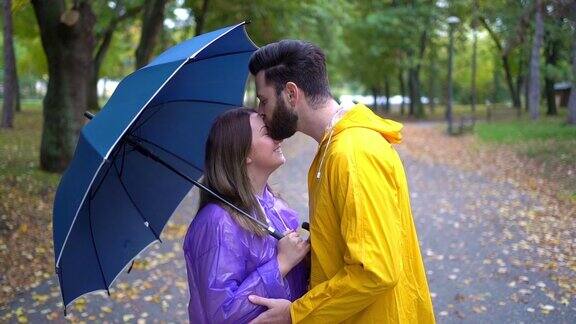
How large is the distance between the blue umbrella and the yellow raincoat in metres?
0.77

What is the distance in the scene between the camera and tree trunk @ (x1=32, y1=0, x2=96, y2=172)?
10.2 metres

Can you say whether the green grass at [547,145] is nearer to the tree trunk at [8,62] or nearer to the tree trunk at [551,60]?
the tree trunk at [551,60]

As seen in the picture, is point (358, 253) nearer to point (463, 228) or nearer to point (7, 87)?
point (463, 228)

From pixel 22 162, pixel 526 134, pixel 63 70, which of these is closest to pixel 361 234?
pixel 63 70

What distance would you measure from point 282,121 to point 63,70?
9490mm

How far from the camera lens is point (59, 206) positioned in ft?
8.06

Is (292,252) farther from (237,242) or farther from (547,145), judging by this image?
(547,145)

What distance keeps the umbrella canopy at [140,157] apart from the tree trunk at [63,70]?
26.4 feet

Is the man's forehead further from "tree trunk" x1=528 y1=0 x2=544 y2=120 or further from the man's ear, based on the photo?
"tree trunk" x1=528 y1=0 x2=544 y2=120

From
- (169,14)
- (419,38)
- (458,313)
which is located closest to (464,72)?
(419,38)

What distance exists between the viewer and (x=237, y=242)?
85.6 inches

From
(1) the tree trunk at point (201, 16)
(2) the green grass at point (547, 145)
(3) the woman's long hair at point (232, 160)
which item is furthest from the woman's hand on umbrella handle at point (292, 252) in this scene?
(1) the tree trunk at point (201, 16)

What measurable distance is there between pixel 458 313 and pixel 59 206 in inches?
167

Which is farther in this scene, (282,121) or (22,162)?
(22,162)
